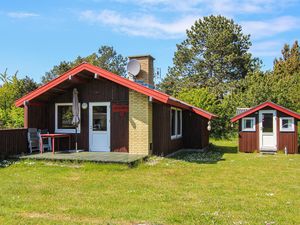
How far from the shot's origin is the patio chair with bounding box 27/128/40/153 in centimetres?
1309

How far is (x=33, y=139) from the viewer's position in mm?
13305

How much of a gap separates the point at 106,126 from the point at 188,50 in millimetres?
27444

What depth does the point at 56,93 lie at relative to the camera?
13.9 m

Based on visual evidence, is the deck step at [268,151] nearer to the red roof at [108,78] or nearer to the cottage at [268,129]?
the cottage at [268,129]

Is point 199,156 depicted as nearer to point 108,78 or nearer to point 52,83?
point 108,78

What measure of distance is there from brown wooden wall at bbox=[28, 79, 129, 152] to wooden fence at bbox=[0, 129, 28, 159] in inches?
25.6

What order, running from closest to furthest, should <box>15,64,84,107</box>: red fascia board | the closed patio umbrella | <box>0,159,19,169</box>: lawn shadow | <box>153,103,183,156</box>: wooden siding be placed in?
<box>0,159,19,169</box>: lawn shadow, <box>15,64,84,107</box>: red fascia board, the closed patio umbrella, <box>153,103,183,156</box>: wooden siding

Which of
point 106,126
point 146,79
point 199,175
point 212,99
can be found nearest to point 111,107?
point 106,126

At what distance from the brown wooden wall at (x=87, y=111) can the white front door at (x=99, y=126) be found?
0.59 feet

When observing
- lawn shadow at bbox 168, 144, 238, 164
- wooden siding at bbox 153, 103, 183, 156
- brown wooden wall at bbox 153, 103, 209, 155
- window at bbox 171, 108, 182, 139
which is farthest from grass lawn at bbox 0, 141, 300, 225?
window at bbox 171, 108, 182, 139

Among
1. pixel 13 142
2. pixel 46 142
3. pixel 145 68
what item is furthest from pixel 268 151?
pixel 13 142

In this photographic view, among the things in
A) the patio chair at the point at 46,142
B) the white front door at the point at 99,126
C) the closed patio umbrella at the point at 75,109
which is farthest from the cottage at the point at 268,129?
the patio chair at the point at 46,142

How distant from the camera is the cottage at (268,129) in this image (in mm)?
15883

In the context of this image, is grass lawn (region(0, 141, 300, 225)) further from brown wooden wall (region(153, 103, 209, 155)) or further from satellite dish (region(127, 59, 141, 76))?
satellite dish (region(127, 59, 141, 76))
